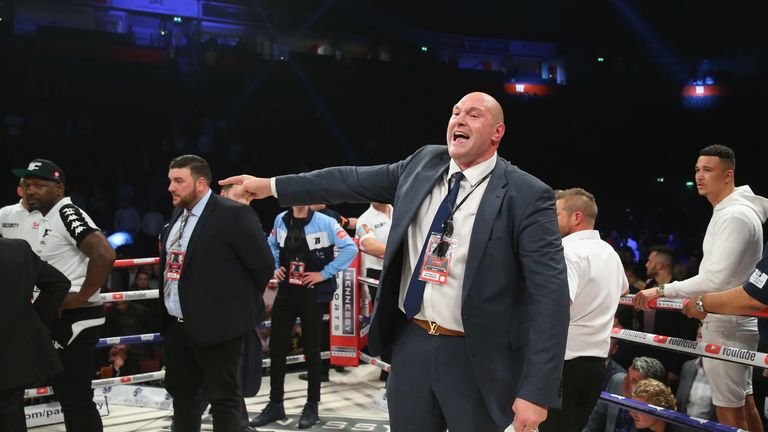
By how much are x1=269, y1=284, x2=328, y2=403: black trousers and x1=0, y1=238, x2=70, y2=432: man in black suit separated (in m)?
1.64

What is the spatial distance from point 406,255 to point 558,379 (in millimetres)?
537

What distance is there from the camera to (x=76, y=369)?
124 inches

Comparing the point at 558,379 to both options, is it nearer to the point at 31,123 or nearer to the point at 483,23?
the point at 31,123

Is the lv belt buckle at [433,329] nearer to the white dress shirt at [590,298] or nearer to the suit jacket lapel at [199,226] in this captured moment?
the white dress shirt at [590,298]

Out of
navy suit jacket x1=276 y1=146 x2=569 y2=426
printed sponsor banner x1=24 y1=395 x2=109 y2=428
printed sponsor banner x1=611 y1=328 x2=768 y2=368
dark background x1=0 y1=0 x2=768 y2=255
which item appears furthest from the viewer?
dark background x1=0 y1=0 x2=768 y2=255

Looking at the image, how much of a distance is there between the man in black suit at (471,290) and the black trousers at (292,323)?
2.35 meters

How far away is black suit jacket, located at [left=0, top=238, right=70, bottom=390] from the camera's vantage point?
2572 mm

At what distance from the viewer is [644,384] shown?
325 centimetres

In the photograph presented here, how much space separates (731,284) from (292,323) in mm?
2527

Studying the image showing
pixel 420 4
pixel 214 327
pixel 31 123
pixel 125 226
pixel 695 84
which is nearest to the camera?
pixel 214 327

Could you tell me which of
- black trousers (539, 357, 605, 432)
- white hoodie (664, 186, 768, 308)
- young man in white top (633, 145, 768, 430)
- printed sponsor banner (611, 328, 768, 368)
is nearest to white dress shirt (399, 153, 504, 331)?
black trousers (539, 357, 605, 432)

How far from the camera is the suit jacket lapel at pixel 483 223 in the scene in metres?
1.77

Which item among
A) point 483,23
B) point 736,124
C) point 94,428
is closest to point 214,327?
point 94,428

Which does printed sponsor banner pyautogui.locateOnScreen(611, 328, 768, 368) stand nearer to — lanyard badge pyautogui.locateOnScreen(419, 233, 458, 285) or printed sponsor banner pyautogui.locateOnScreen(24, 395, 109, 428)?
lanyard badge pyautogui.locateOnScreen(419, 233, 458, 285)
